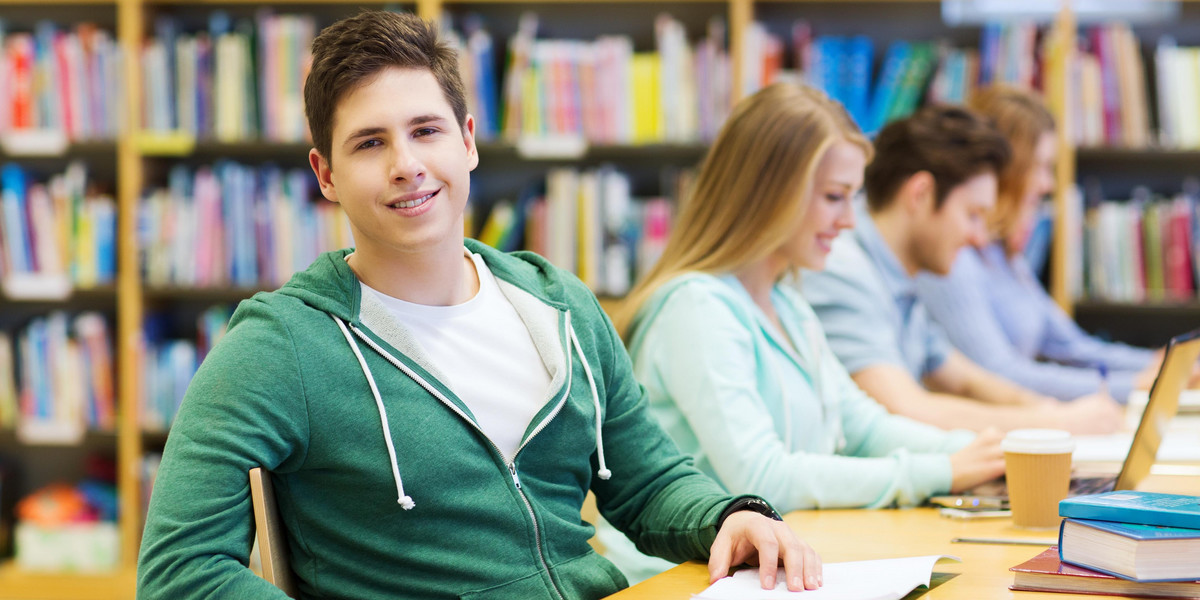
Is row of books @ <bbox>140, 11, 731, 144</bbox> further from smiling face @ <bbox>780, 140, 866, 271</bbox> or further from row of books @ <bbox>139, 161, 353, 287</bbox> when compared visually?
smiling face @ <bbox>780, 140, 866, 271</bbox>

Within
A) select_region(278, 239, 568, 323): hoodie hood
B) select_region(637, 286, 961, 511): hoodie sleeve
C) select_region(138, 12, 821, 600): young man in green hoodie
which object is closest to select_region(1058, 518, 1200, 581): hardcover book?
select_region(138, 12, 821, 600): young man in green hoodie

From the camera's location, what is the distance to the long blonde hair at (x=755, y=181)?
1.84 metres

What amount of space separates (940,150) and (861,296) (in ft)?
1.47

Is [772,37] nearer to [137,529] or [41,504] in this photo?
[137,529]

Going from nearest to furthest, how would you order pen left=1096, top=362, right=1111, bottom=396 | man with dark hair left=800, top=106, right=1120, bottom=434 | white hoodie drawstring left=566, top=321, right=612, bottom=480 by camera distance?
white hoodie drawstring left=566, top=321, right=612, bottom=480 < man with dark hair left=800, top=106, right=1120, bottom=434 < pen left=1096, top=362, right=1111, bottom=396

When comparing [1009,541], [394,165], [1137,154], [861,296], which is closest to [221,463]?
[394,165]

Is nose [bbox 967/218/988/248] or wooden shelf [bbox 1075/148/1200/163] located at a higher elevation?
wooden shelf [bbox 1075/148/1200/163]

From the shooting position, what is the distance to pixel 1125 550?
1.05m

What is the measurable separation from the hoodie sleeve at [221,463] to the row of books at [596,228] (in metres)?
2.34

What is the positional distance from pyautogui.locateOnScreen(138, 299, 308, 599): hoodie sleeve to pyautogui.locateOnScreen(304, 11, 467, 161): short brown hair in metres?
0.26

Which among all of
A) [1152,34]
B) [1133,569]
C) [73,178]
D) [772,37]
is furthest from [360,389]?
[1152,34]

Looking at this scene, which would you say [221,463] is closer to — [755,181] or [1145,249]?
[755,181]

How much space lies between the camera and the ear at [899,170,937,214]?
8.48 ft

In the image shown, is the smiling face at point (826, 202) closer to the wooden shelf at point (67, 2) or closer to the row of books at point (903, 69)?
the row of books at point (903, 69)
